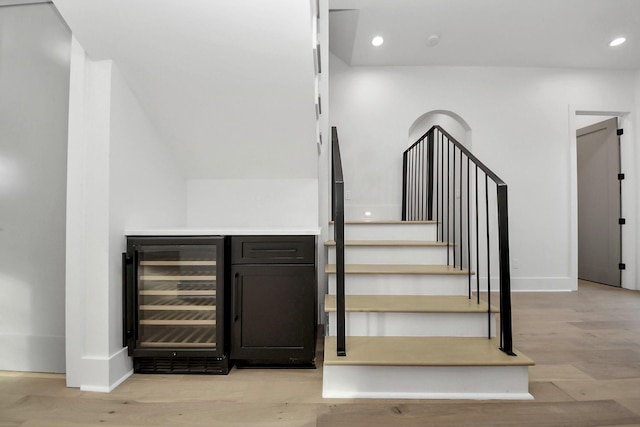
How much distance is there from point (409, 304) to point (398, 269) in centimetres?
38

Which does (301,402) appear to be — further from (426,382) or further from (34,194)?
(34,194)

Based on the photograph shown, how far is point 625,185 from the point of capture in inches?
172

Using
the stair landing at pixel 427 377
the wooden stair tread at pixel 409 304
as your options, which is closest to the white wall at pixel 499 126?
the wooden stair tread at pixel 409 304

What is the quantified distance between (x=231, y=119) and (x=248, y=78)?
1.21ft

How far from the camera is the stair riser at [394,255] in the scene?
276 centimetres

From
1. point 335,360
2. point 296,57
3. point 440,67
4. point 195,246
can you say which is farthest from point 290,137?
point 440,67

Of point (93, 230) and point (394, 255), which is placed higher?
point (93, 230)

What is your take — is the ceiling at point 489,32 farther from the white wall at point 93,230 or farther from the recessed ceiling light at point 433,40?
the white wall at point 93,230

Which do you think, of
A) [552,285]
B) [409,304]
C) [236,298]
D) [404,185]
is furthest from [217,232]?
[552,285]

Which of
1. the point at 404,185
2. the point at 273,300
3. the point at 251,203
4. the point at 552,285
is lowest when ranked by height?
the point at 552,285

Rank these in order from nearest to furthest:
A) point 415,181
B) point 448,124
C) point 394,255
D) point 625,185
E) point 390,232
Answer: point 394,255
point 390,232
point 415,181
point 625,185
point 448,124

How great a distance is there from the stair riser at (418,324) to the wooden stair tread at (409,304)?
0.11ft

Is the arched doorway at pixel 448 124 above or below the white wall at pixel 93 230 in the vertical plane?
above

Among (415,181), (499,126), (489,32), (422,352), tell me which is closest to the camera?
(422,352)
